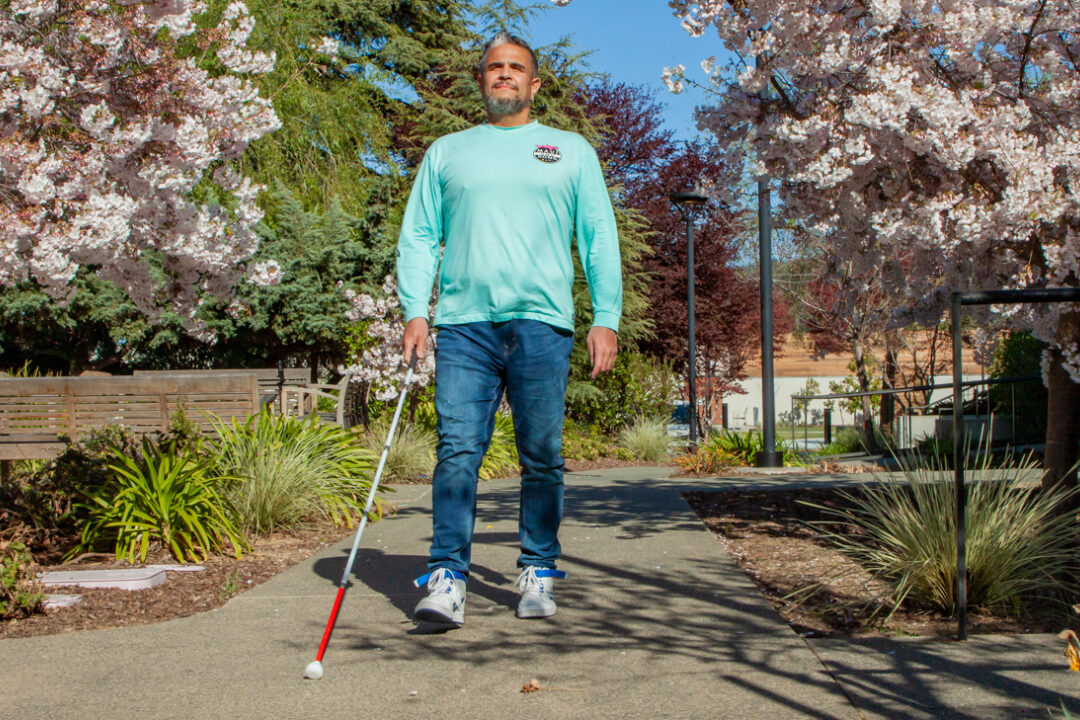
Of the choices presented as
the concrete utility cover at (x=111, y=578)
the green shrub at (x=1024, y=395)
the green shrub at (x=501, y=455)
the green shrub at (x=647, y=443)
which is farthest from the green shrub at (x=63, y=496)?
the green shrub at (x=1024, y=395)

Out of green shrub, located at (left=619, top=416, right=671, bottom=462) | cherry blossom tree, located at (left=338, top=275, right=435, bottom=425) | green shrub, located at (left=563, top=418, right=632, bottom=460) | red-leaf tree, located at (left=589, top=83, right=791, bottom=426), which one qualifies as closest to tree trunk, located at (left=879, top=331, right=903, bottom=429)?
red-leaf tree, located at (left=589, top=83, right=791, bottom=426)

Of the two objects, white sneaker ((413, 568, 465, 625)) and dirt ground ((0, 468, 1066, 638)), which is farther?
dirt ground ((0, 468, 1066, 638))

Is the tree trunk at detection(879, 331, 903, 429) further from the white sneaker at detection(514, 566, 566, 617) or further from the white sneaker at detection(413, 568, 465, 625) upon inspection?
the white sneaker at detection(413, 568, 465, 625)

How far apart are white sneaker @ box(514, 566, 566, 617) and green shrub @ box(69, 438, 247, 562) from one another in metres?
1.99

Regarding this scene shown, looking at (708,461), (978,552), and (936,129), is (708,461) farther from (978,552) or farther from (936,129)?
(978,552)

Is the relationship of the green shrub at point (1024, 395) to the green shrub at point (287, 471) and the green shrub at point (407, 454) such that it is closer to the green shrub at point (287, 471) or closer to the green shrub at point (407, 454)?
the green shrub at point (407, 454)

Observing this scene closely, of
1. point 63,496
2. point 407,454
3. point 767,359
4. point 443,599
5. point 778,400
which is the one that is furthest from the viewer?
point 778,400

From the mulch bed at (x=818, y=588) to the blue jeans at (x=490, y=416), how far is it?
0.98 meters

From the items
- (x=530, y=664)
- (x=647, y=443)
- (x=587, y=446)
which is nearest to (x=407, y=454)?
(x=587, y=446)

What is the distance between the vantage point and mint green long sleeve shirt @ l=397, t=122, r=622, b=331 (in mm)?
3639

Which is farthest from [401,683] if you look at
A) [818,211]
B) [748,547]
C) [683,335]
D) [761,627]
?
[683,335]

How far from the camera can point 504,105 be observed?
3.80 metres

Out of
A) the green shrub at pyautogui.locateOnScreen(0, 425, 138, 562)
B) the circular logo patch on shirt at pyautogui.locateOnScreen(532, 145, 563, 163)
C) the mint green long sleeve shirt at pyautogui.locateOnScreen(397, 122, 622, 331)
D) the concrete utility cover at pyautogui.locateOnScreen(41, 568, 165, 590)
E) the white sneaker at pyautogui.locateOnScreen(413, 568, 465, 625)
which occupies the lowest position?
the concrete utility cover at pyautogui.locateOnScreen(41, 568, 165, 590)

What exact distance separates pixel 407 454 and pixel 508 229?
7012 mm
